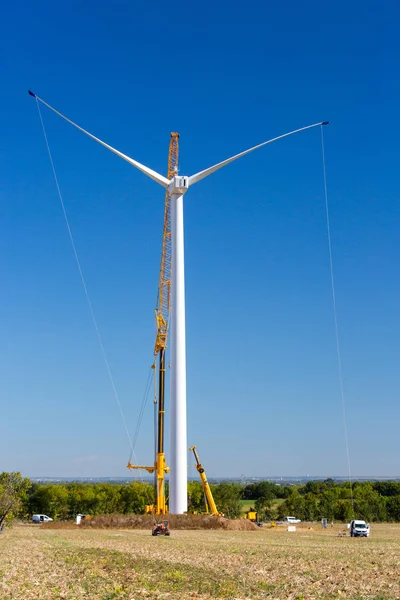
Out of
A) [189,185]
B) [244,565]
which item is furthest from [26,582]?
[189,185]

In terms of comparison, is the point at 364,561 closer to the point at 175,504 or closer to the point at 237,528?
the point at 175,504

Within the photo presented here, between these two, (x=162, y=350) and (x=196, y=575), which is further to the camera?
(x=162, y=350)

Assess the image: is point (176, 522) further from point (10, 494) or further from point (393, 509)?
point (393, 509)

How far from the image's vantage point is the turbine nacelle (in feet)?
255

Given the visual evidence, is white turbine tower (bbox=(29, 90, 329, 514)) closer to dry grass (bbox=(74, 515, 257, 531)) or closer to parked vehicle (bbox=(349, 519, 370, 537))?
dry grass (bbox=(74, 515, 257, 531))

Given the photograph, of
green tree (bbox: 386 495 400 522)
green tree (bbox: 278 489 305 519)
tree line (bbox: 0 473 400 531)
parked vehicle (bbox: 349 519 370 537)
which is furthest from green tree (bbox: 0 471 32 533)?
green tree (bbox: 386 495 400 522)

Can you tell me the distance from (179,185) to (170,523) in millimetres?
37115

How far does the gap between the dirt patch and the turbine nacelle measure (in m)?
35.7

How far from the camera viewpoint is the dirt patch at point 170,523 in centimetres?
7688

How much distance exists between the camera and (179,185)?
77625 millimetres

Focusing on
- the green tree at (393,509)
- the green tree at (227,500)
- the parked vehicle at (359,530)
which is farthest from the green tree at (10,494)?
the green tree at (393,509)

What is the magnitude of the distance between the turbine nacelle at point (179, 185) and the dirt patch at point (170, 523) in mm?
35690

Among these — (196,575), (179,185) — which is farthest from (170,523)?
(196,575)

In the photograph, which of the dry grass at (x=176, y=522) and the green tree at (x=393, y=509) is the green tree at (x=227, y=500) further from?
the dry grass at (x=176, y=522)
